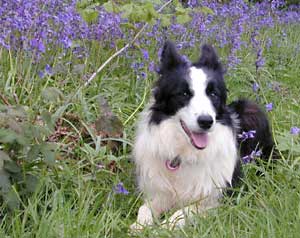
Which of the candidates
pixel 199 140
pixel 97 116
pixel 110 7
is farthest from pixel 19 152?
pixel 110 7

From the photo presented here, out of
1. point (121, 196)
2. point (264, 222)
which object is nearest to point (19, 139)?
point (121, 196)

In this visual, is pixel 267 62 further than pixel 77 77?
Yes

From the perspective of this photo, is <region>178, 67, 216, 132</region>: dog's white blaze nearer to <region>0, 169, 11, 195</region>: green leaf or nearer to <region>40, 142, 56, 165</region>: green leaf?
<region>40, 142, 56, 165</region>: green leaf

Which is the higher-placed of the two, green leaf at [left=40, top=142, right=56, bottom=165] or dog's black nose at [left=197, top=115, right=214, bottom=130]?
dog's black nose at [left=197, top=115, right=214, bottom=130]

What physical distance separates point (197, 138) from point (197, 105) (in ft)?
0.76

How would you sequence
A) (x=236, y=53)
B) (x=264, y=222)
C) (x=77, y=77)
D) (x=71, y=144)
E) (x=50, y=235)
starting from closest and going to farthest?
(x=50, y=235)
(x=264, y=222)
(x=71, y=144)
(x=77, y=77)
(x=236, y=53)

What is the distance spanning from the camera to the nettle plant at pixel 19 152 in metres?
3.23

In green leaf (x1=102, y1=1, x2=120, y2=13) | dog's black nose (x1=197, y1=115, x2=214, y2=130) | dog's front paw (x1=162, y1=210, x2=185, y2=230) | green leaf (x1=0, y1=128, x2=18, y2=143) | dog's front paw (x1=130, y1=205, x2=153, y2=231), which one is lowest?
dog's front paw (x1=130, y1=205, x2=153, y2=231)

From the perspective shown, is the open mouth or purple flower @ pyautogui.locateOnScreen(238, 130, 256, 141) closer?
the open mouth

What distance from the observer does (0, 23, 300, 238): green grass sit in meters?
3.19

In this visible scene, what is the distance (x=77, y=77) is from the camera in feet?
16.5

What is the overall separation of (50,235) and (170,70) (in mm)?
1325

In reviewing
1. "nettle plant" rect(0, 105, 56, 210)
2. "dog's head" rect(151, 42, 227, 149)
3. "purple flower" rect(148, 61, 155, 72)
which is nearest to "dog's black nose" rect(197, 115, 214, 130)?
"dog's head" rect(151, 42, 227, 149)

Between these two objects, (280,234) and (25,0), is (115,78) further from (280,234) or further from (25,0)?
(280,234)
